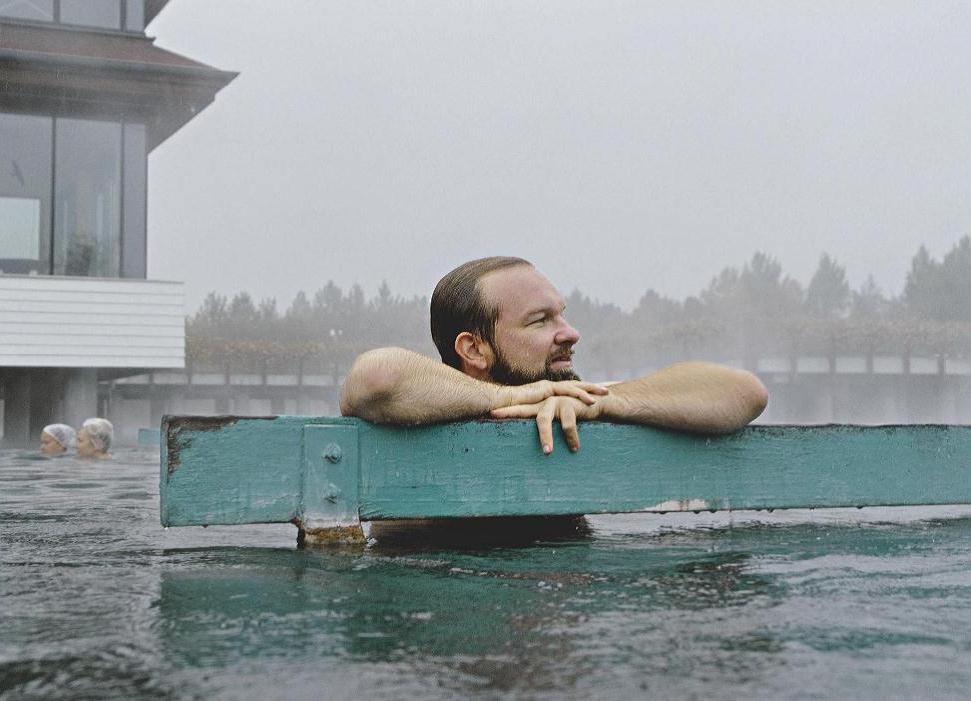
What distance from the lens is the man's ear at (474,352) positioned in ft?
9.58

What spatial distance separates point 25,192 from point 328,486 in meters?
13.5

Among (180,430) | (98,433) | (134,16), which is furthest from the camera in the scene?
(134,16)

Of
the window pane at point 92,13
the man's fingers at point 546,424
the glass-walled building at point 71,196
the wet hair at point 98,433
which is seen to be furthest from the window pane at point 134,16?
the man's fingers at point 546,424

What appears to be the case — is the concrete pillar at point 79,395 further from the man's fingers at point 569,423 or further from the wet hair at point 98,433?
the man's fingers at point 569,423

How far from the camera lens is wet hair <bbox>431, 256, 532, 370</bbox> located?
2889 mm

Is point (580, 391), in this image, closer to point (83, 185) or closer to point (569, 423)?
point (569, 423)

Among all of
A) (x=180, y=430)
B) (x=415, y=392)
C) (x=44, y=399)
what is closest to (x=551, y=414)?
(x=415, y=392)

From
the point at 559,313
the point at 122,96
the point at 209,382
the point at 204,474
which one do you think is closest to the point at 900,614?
the point at 559,313

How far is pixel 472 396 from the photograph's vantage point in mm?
2650

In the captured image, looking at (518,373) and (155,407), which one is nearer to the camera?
(518,373)

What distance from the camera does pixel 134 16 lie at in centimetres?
1496

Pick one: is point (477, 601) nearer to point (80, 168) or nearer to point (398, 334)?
point (80, 168)

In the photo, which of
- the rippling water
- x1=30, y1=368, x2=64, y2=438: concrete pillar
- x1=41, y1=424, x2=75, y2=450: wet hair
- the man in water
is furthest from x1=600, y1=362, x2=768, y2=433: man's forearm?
x1=30, y1=368, x2=64, y2=438: concrete pillar

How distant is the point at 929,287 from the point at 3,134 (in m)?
87.6
